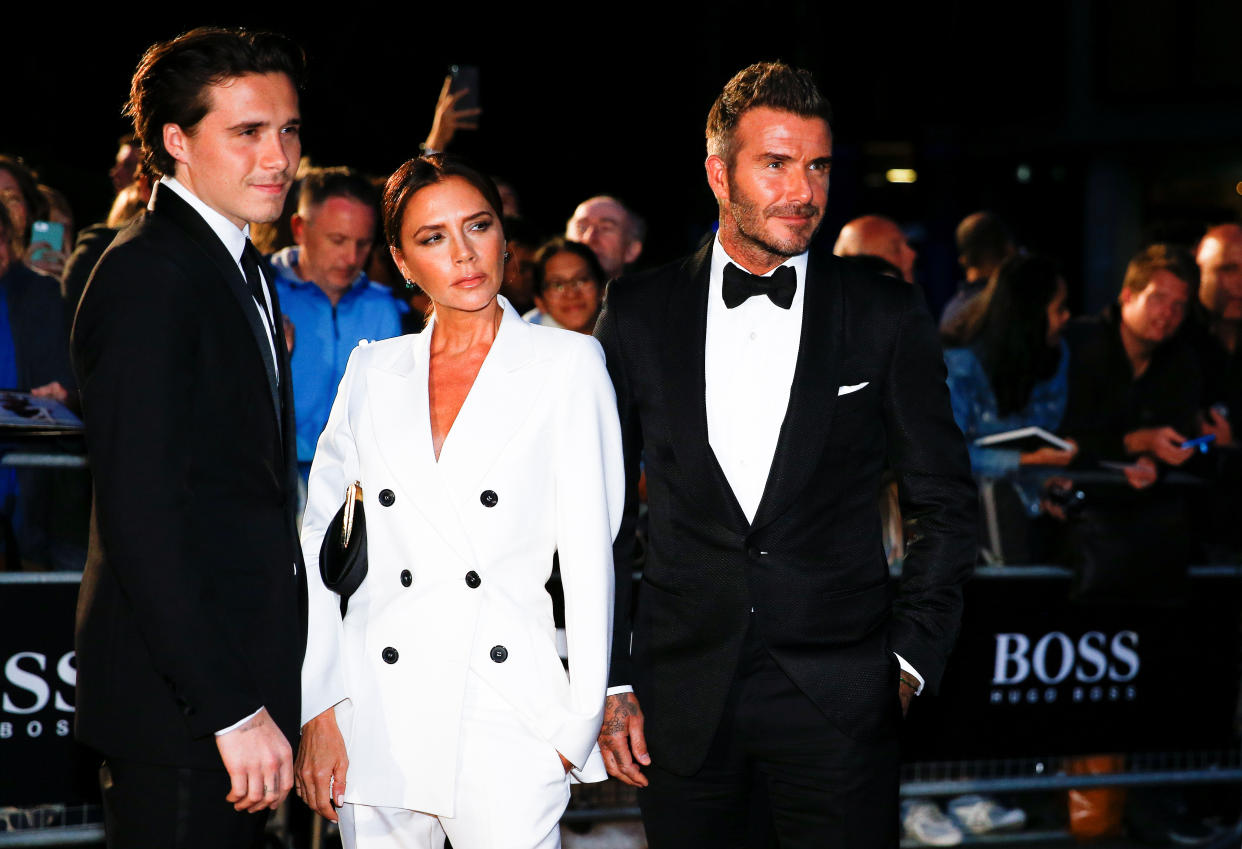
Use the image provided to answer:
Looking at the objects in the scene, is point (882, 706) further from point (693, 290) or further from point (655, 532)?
point (693, 290)

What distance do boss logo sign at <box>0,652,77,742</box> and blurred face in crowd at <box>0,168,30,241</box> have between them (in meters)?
2.06

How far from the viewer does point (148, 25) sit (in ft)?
45.3

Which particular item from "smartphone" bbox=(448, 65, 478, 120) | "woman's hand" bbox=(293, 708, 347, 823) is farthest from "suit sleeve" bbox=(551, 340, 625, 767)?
"smartphone" bbox=(448, 65, 478, 120)

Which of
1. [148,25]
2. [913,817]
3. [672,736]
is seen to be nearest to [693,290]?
[672,736]

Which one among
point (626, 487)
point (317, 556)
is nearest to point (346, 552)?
point (317, 556)

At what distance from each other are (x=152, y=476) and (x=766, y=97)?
1.63 metres

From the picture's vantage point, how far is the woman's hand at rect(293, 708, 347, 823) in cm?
295

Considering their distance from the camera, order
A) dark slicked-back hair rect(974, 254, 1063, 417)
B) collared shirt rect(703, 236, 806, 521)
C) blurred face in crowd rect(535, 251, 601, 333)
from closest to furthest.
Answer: collared shirt rect(703, 236, 806, 521)
dark slicked-back hair rect(974, 254, 1063, 417)
blurred face in crowd rect(535, 251, 601, 333)

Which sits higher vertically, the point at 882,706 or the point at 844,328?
the point at 844,328

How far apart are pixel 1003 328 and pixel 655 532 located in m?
3.19

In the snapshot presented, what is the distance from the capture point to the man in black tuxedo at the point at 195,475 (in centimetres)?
244

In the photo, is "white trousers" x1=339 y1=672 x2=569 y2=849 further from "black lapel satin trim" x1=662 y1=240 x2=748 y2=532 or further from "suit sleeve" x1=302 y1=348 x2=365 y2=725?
"black lapel satin trim" x1=662 y1=240 x2=748 y2=532

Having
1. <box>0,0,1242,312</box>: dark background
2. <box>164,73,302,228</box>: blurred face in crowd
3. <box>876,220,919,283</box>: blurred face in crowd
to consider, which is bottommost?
<box>164,73,302,228</box>: blurred face in crowd

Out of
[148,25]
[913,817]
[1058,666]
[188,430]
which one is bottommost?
[913,817]
